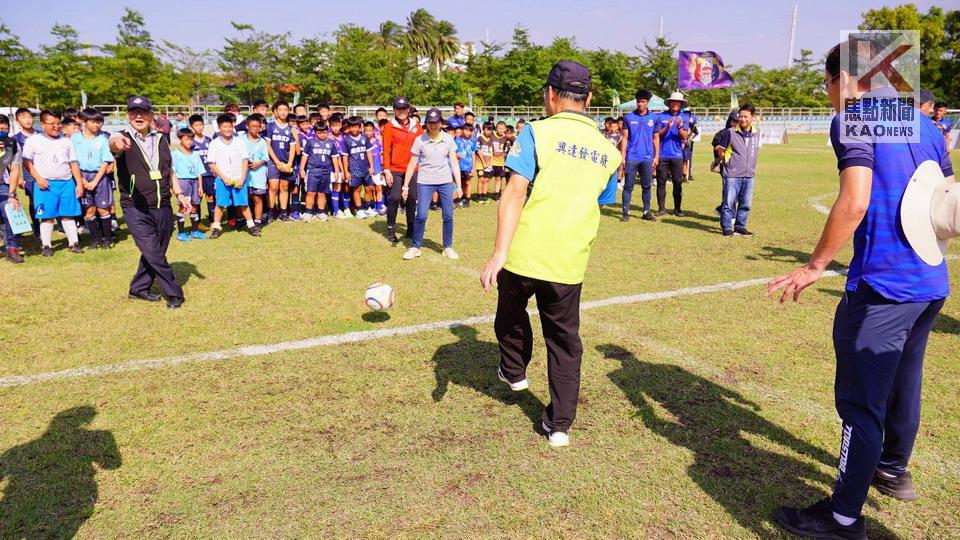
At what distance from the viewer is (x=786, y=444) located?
12.6ft

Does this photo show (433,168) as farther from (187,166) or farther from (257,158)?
(187,166)

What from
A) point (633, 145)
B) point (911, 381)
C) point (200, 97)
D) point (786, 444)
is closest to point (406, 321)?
point (786, 444)

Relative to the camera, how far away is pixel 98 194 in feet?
29.7

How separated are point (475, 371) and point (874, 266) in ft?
9.58

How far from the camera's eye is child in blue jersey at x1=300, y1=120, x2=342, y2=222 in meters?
12.0

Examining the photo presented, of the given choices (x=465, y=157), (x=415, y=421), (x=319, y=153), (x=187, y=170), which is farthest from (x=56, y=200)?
(x=465, y=157)

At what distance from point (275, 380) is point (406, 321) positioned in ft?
5.38

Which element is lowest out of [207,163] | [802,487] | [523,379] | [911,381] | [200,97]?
[802,487]

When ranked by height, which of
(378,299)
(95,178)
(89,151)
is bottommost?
(378,299)

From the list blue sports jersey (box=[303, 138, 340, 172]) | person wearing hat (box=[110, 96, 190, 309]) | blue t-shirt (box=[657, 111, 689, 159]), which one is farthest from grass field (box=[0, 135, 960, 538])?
blue t-shirt (box=[657, 111, 689, 159])

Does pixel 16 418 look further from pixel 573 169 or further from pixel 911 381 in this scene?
pixel 911 381

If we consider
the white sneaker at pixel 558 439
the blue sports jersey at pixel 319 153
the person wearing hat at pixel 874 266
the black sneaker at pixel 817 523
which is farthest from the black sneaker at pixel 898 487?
the blue sports jersey at pixel 319 153

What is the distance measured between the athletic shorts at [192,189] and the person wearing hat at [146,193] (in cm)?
394

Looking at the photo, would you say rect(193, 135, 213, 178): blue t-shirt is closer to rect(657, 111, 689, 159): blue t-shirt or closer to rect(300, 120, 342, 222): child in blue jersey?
rect(300, 120, 342, 222): child in blue jersey
